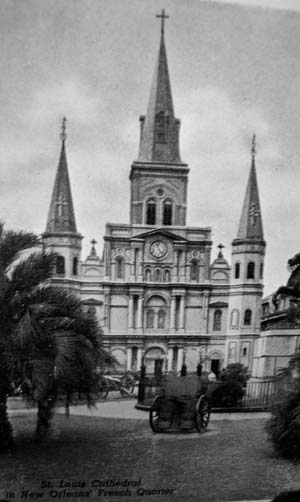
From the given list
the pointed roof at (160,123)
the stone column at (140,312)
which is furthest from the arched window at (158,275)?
the pointed roof at (160,123)

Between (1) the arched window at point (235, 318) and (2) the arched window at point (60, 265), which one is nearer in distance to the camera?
(2) the arched window at point (60, 265)

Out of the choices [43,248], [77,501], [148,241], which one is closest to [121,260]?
[148,241]

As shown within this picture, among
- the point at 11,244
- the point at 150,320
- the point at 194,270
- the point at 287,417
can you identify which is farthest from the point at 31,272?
the point at 287,417

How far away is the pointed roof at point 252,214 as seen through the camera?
5461mm

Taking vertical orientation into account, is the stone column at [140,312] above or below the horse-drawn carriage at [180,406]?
Answer: above

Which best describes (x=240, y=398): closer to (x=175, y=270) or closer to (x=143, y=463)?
(x=143, y=463)

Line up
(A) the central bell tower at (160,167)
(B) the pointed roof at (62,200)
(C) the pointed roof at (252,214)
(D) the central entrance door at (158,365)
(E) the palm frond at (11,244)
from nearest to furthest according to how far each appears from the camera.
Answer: (E) the palm frond at (11,244) → (B) the pointed roof at (62,200) → (A) the central bell tower at (160,167) → (C) the pointed roof at (252,214) → (D) the central entrance door at (158,365)

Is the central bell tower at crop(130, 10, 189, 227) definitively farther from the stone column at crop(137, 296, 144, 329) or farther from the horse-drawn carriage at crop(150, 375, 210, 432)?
the horse-drawn carriage at crop(150, 375, 210, 432)

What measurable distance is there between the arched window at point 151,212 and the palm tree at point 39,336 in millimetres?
1145

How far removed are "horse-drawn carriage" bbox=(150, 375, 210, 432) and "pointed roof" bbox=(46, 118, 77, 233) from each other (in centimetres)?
193

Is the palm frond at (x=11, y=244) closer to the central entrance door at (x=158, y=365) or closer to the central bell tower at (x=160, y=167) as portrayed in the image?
the central bell tower at (x=160, y=167)

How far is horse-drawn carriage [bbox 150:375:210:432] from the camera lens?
552 centimetres

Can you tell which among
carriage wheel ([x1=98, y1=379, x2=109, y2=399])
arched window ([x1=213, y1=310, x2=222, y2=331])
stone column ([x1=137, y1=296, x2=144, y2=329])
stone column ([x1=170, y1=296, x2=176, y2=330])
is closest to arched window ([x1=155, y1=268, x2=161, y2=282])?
stone column ([x1=137, y1=296, x2=144, y2=329])

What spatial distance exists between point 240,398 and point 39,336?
2524 millimetres
